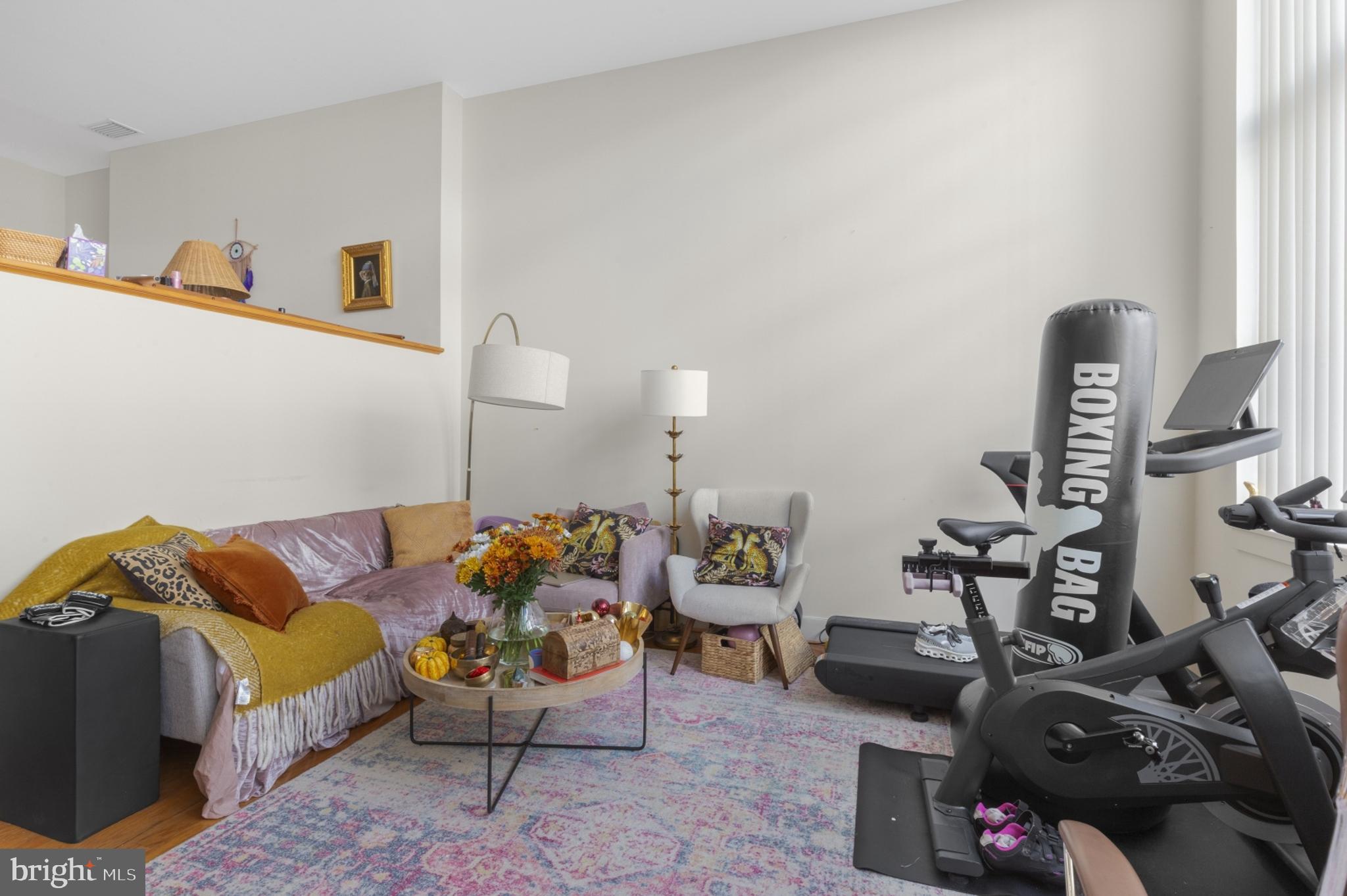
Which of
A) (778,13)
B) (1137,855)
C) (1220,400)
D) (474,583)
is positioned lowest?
(1137,855)

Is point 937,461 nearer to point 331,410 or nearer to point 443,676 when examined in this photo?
point 443,676

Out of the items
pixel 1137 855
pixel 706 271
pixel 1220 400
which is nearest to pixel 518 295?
pixel 706 271

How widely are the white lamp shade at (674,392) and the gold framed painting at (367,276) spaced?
2.19 metres

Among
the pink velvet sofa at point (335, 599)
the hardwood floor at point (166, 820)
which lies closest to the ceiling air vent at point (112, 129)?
the pink velvet sofa at point (335, 599)

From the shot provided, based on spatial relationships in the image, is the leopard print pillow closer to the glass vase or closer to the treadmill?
the glass vase

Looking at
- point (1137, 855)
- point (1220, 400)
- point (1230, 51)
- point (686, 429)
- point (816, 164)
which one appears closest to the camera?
point (1137, 855)

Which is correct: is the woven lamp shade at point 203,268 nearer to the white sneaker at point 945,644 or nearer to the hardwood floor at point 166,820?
the hardwood floor at point 166,820

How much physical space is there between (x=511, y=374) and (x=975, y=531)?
217cm

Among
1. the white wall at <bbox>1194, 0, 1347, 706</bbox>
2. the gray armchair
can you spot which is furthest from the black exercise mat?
the white wall at <bbox>1194, 0, 1347, 706</bbox>

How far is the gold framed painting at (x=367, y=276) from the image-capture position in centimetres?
462

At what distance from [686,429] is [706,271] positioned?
38.8 inches

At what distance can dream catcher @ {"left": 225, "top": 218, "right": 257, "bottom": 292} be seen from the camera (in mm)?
5031

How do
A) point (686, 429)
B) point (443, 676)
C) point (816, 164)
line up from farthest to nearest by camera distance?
point (686, 429) → point (816, 164) → point (443, 676)

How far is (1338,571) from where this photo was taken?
2311 mm
